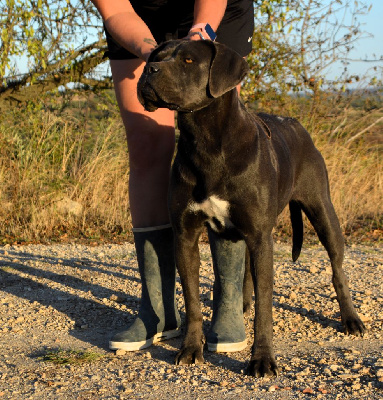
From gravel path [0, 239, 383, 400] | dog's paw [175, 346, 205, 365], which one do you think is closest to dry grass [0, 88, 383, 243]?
gravel path [0, 239, 383, 400]

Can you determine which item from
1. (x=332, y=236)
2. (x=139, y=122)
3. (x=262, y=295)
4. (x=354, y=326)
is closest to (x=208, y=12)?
(x=139, y=122)

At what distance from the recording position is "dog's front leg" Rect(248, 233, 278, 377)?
10.3 feet

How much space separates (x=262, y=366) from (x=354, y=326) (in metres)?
1.01

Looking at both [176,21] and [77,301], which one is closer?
[176,21]

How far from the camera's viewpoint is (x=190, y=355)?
3289 mm

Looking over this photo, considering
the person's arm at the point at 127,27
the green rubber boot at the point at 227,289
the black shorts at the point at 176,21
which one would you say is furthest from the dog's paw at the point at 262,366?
the black shorts at the point at 176,21

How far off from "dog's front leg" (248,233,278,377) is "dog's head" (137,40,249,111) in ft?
2.47

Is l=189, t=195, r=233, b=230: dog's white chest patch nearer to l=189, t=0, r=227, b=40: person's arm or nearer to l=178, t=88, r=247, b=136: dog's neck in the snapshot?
l=178, t=88, r=247, b=136: dog's neck

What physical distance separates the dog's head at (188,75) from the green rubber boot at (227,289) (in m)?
0.90

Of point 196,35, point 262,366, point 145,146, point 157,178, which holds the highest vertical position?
point 196,35

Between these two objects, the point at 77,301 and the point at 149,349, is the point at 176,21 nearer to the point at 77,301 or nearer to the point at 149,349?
the point at 149,349

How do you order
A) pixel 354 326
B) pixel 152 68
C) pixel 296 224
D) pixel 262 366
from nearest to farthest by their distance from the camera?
1. pixel 152 68
2. pixel 262 366
3. pixel 354 326
4. pixel 296 224

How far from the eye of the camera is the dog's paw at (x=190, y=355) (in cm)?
327

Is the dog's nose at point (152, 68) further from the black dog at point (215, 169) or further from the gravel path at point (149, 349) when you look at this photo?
the gravel path at point (149, 349)
